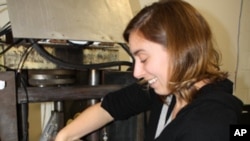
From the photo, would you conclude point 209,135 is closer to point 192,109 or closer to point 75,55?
point 192,109

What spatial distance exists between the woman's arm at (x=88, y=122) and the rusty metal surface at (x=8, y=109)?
0.61 ft

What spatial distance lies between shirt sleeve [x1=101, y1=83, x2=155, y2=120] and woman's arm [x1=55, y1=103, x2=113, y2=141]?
0.08 ft

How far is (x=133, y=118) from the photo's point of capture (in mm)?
A: 944

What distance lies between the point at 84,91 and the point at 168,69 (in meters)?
0.28

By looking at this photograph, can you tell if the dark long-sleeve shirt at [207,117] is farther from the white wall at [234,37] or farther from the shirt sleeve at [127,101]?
the white wall at [234,37]

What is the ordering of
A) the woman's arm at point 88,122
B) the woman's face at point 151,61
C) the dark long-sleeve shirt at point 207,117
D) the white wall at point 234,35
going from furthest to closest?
1. the white wall at point 234,35
2. the woman's arm at point 88,122
3. the woman's face at point 151,61
4. the dark long-sleeve shirt at point 207,117

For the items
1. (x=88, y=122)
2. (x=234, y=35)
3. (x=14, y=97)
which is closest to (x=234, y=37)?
(x=234, y=35)

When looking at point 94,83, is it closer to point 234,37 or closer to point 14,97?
point 14,97

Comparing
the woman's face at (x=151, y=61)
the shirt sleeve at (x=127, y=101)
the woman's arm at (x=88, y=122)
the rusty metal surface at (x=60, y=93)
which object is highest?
the woman's face at (x=151, y=61)

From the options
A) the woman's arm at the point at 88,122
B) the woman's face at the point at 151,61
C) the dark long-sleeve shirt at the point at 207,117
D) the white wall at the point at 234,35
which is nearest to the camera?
the dark long-sleeve shirt at the point at 207,117

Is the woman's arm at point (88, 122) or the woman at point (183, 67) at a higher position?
the woman at point (183, 67)

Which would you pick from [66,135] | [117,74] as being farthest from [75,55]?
[66,135]

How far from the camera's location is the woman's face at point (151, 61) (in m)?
0.66

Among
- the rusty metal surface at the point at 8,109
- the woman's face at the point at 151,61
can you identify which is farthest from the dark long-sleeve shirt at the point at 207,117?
the rusty metal surface at the point at 8,109
